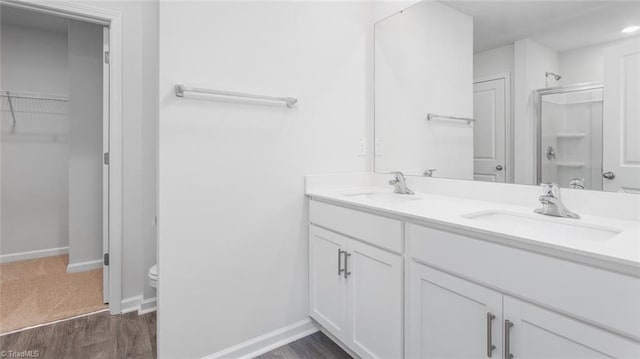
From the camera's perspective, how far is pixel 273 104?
1680 mm

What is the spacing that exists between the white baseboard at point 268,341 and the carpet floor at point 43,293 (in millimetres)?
1243

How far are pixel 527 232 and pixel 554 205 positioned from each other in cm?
40

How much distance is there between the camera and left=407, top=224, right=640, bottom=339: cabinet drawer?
698 millimetres

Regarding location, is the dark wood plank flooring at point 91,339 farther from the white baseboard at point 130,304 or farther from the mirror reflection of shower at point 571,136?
the mirror reflection of shower at point 571,136

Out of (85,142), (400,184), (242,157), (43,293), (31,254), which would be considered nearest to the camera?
(242,157)

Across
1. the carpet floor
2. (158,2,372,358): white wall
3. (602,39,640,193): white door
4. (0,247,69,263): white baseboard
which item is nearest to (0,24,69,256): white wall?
(0,247,69,263): white baseboard

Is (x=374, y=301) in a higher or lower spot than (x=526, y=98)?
lower

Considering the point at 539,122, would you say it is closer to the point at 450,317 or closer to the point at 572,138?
the point at 572,138

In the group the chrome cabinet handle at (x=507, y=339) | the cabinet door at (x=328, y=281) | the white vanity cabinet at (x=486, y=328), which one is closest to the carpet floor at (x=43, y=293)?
the cabinet door at (x=328, y=281)

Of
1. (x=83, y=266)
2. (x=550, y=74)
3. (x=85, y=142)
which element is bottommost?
(x=83, y=266)

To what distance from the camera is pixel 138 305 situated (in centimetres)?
221

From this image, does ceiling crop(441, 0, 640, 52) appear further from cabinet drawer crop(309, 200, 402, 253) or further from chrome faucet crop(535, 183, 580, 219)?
cabinet drawer crop(309, 200, 402, 253)

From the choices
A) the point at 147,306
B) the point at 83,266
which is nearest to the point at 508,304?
the point at 147,306

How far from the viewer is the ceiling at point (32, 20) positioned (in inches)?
109
